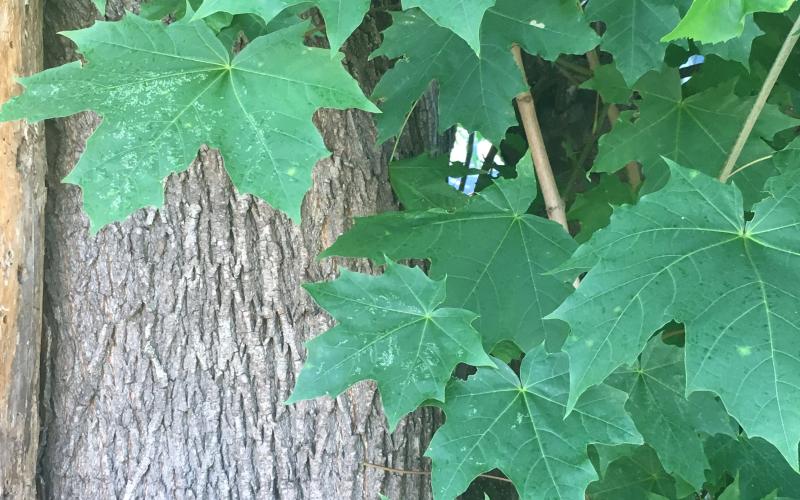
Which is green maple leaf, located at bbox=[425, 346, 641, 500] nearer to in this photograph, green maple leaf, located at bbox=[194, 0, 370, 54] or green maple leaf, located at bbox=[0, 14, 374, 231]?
green maple leaf, located at bbox=[0, 14, 374, 231]

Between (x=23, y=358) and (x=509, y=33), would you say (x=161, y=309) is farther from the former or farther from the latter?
(x=509, y=33)

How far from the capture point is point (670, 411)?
1.22 meters

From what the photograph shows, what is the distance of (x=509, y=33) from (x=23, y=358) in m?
0.99

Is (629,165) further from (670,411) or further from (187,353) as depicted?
(187,353)

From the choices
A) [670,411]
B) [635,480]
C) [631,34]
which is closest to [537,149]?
[631,34]

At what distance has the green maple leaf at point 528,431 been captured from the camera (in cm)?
Answer: 109

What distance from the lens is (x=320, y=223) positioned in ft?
4.49

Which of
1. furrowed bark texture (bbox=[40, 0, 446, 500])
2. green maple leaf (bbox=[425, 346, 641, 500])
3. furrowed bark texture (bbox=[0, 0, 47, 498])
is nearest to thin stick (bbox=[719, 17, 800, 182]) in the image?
green maple leaf (bbox=[425, 346, 641, 500])

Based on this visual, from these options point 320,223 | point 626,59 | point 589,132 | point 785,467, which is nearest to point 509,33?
point 626,59

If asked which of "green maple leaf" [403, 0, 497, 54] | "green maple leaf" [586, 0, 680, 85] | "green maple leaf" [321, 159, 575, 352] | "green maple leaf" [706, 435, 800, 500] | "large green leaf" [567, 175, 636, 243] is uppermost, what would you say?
"green maple leaf" [586, 0, 680, 85]

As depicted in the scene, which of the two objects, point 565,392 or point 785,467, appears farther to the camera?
point 785,467

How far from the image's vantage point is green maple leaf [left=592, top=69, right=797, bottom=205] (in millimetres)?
1391

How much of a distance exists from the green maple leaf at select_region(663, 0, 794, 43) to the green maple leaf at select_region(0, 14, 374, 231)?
1.36ft

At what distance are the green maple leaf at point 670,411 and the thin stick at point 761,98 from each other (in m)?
0.33
